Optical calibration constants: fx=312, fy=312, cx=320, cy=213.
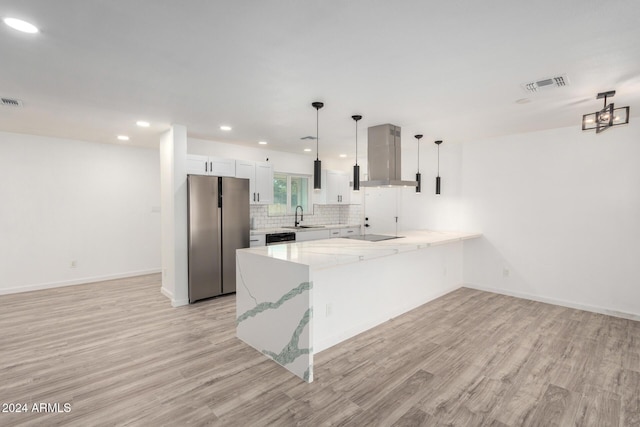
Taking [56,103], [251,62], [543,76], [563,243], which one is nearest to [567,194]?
[563,243]

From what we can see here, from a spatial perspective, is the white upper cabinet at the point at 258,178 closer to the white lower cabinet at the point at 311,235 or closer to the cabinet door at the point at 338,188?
the white lower cabinet at the point at 311,235

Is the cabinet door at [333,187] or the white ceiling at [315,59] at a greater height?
the white ceiling at [315,59]

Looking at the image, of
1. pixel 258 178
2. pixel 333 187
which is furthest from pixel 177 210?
pixel 333 187

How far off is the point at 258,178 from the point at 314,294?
10.6 feet

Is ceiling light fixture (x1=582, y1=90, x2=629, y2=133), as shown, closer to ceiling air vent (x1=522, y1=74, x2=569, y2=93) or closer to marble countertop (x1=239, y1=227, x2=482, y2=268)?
ceiling air vent (x1=522, y1=74, x2=569, y2=93)

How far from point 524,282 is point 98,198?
24.5ft

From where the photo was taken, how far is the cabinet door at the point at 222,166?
5.10 meters

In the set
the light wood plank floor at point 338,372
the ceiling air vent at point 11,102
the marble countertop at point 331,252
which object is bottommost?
the light wood plank floor at point 338,372

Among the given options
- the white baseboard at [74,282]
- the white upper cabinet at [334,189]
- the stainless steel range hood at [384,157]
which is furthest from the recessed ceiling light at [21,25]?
the white upper cabinet at [334,189]

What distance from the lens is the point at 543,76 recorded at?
2658mm

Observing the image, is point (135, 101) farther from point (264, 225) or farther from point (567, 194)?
point (567, 194)

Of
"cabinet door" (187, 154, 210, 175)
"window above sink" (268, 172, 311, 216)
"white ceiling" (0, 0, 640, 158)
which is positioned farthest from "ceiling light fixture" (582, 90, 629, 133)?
"window above sink" (268, 172, 311, 216)

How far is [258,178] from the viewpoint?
19.0 feet

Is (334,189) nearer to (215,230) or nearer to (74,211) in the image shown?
(215,230)
